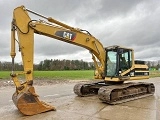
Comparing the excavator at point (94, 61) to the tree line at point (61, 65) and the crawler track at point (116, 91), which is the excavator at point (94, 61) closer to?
the crawler track at point (116, 91)

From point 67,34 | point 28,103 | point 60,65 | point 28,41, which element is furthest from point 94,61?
point 60,65

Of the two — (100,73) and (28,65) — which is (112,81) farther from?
(28,65)

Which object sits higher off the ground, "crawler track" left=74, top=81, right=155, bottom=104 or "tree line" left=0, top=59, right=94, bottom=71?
"tree line" left=0, top=59, right=94, bottom=71

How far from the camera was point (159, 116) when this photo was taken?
748cm

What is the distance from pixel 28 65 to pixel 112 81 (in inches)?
192

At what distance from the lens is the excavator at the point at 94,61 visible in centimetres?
783

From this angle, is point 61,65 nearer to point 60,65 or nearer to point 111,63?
point 60,65

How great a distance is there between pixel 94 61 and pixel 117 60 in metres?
1.36

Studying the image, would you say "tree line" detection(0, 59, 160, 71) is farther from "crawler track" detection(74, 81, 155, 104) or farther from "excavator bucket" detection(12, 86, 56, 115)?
"excavator bucket" detection(12, 86, 56, 115)

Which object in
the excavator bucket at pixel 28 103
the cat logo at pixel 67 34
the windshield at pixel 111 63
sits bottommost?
the excavator bucket at pixel 28 103

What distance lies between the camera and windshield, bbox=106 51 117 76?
36.0ft

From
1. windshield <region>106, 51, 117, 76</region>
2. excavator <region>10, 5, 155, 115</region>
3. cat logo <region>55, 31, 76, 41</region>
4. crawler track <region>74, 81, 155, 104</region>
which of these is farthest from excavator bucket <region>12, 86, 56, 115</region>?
windshield <region>106, 51, 117, 76</region>

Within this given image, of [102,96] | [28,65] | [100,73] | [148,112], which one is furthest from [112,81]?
[28,65]

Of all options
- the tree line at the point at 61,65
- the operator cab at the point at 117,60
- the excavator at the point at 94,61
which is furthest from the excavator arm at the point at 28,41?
the tree line at the point at 61,65
